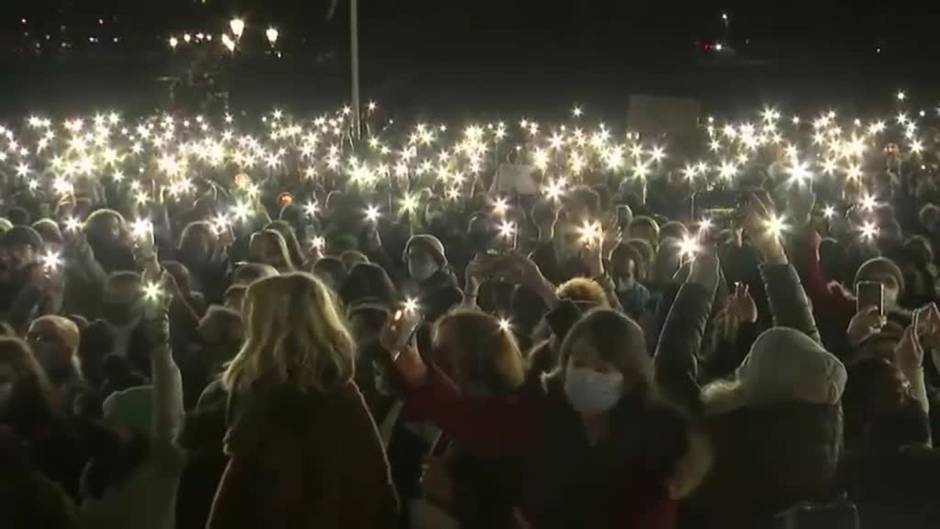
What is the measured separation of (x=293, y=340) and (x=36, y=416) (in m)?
0.98

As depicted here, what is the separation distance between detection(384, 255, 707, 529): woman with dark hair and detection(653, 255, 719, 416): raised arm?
523mm

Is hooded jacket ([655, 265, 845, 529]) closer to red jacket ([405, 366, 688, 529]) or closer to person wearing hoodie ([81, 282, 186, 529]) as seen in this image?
red jacket ([405, 366, 688, 529])

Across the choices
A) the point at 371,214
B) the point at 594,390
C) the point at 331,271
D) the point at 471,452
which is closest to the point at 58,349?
the point at 471,452

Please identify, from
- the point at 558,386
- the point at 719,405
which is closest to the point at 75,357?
the point at 558,386

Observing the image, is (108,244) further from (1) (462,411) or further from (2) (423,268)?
(1) (462,411)

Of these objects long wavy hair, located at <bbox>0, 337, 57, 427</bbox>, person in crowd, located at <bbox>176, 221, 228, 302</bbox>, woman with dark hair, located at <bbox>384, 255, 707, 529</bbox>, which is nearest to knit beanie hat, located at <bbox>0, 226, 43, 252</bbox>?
person in crowd, located at <bbox>176, 221, 228, 302</bbox>

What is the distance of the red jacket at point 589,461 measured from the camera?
411 cm

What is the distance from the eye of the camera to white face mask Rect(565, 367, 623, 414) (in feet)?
13.8

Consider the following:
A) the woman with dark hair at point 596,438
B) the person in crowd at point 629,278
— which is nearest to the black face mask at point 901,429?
the woman with dark hair at point 596,438

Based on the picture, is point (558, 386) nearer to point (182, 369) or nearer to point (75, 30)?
point (182, 369)

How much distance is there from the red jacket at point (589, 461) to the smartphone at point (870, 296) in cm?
255

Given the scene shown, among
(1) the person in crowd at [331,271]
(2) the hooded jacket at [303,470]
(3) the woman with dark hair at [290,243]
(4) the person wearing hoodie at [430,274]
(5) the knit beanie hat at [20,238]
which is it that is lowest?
(3) the woman with dark hair at [290,243]

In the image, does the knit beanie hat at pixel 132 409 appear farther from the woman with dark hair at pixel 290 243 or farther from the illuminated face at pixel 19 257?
the woman with dark hair at pixel 290 243

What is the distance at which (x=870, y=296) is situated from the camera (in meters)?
6.49
